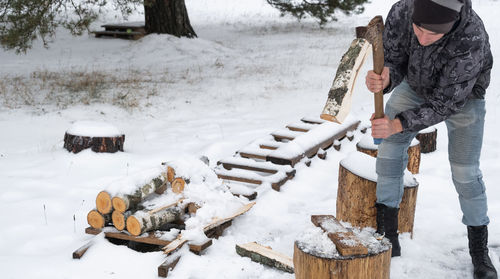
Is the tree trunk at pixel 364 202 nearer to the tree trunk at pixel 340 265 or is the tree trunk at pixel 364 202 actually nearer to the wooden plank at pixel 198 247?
the tree trunk at pixel 340 265

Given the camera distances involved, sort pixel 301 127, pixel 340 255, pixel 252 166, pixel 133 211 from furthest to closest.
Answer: pixel 301 127, pixel 252 166, pixel 133 211, pixel 340 255

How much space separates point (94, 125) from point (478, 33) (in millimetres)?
4435

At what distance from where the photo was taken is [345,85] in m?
2.94

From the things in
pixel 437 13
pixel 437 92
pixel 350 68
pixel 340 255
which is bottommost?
pixel 340 255

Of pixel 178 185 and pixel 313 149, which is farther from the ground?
pixel 178 185

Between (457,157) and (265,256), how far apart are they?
4.56 ft

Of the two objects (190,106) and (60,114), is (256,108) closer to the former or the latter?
(190,106)

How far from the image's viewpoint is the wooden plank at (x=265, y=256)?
348 cm

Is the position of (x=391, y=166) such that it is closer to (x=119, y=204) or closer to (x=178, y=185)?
(x=178, y=185)

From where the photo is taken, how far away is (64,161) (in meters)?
5.68

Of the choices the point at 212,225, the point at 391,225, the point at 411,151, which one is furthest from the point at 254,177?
the point at 391,225

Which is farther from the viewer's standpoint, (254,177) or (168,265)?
(254,177)

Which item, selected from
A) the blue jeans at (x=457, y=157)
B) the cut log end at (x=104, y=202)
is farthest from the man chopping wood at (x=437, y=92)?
the cut log end at (x=104, y=202)

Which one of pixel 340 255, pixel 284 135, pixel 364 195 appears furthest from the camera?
pixel 284 135
